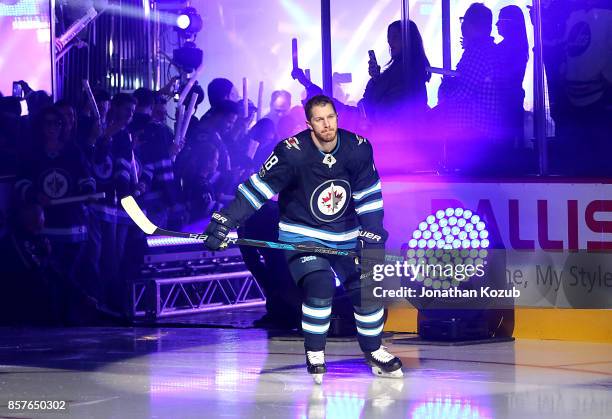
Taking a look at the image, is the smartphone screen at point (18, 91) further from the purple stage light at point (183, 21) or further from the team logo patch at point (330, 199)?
the team logo patch at point (330, 199)

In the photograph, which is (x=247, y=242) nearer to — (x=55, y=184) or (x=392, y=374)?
(x=392, y=374)

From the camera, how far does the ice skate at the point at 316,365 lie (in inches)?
314

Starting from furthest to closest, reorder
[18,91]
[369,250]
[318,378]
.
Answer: [18,91] < [369,250] < [318,378]

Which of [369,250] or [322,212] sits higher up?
[322,212]

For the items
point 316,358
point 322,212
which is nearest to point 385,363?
point 316,358

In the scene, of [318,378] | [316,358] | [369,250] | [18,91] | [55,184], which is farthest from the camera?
[18,91]

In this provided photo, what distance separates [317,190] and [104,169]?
170 inches

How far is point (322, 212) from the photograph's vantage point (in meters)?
8.19

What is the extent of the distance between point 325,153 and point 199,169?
4336 mm

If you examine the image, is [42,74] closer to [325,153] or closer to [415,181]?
[415,181]

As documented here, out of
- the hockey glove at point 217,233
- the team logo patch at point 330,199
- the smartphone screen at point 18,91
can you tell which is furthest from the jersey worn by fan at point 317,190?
the smartphone screen at point 18,91

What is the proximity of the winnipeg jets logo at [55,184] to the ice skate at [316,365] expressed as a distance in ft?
14.8

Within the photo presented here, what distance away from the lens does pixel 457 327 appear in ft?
32.1

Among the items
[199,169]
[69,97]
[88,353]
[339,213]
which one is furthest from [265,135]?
[339,213]
